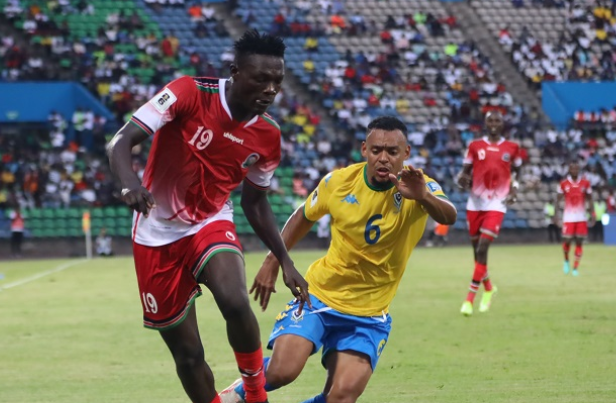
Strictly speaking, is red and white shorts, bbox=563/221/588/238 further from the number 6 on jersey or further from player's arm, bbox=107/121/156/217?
player's arm, bbox=107/121/156/217

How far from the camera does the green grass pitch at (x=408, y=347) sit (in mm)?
9406

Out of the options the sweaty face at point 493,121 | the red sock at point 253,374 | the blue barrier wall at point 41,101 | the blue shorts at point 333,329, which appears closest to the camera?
the red sock at point 253,374

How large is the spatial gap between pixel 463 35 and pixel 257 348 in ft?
131

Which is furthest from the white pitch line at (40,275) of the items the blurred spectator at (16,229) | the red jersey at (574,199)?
the red jersey at (574,199)

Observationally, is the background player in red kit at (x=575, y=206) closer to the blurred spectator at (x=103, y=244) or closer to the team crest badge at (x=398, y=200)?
the blurred spectator at (x=103, y=244)

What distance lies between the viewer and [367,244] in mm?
7629

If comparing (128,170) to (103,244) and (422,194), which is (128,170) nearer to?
(422,194)

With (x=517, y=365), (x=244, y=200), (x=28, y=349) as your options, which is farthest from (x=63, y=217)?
(x=244, y=200)

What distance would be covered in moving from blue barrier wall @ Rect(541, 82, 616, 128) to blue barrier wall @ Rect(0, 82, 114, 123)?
17347mm

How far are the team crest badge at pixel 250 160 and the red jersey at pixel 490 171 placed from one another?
9926 millimetres

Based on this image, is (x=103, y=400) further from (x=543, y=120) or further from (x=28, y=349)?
(x=543, y=120)

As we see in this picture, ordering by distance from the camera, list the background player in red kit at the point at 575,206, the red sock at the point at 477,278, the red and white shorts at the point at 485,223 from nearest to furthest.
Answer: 1. the red sock at the point at 477,278
2. the red and white shorts at the point at 485,223
3. the background player in red kit at the point at 575,206

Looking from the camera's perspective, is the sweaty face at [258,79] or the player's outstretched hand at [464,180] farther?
the player's outstretched hand at [464,180]

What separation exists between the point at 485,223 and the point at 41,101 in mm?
23518
